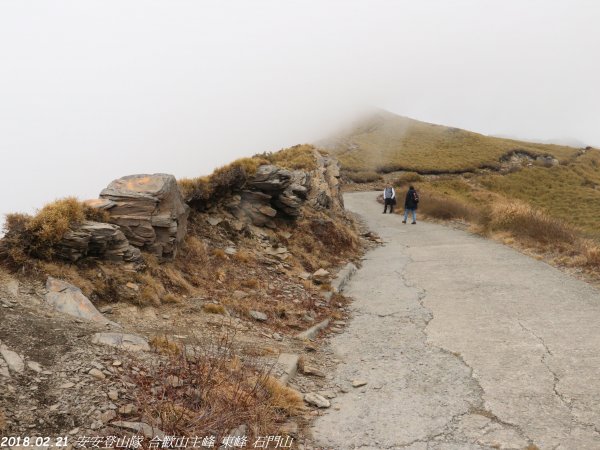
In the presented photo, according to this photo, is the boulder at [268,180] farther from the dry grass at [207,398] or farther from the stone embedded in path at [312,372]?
the dry grass at [207,398]

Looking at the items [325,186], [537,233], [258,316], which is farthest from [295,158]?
[258,316]

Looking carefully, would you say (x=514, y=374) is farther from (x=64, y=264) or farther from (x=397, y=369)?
(x=64, y=264)

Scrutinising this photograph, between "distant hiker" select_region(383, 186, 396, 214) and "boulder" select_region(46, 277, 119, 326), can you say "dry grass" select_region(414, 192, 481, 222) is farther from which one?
"boulder" select_region(46, 277, 119, 326)

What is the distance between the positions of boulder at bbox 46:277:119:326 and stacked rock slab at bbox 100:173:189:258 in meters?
2.36

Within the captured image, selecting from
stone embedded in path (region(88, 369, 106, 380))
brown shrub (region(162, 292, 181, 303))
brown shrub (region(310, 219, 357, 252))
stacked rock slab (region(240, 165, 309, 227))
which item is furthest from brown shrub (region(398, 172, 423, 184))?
stone embedded in path (region(88, 369, 106, 380))

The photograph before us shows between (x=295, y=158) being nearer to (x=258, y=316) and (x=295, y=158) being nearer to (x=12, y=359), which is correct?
(x=258, y=316)

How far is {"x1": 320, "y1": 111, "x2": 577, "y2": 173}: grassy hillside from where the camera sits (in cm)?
6550

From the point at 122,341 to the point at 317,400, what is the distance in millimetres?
2752

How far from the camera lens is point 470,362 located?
6891 mm

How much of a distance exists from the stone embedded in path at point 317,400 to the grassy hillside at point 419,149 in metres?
57.9

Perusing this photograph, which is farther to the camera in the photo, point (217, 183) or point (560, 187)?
point (560, 187)

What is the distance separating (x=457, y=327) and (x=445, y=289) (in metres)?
3.01
